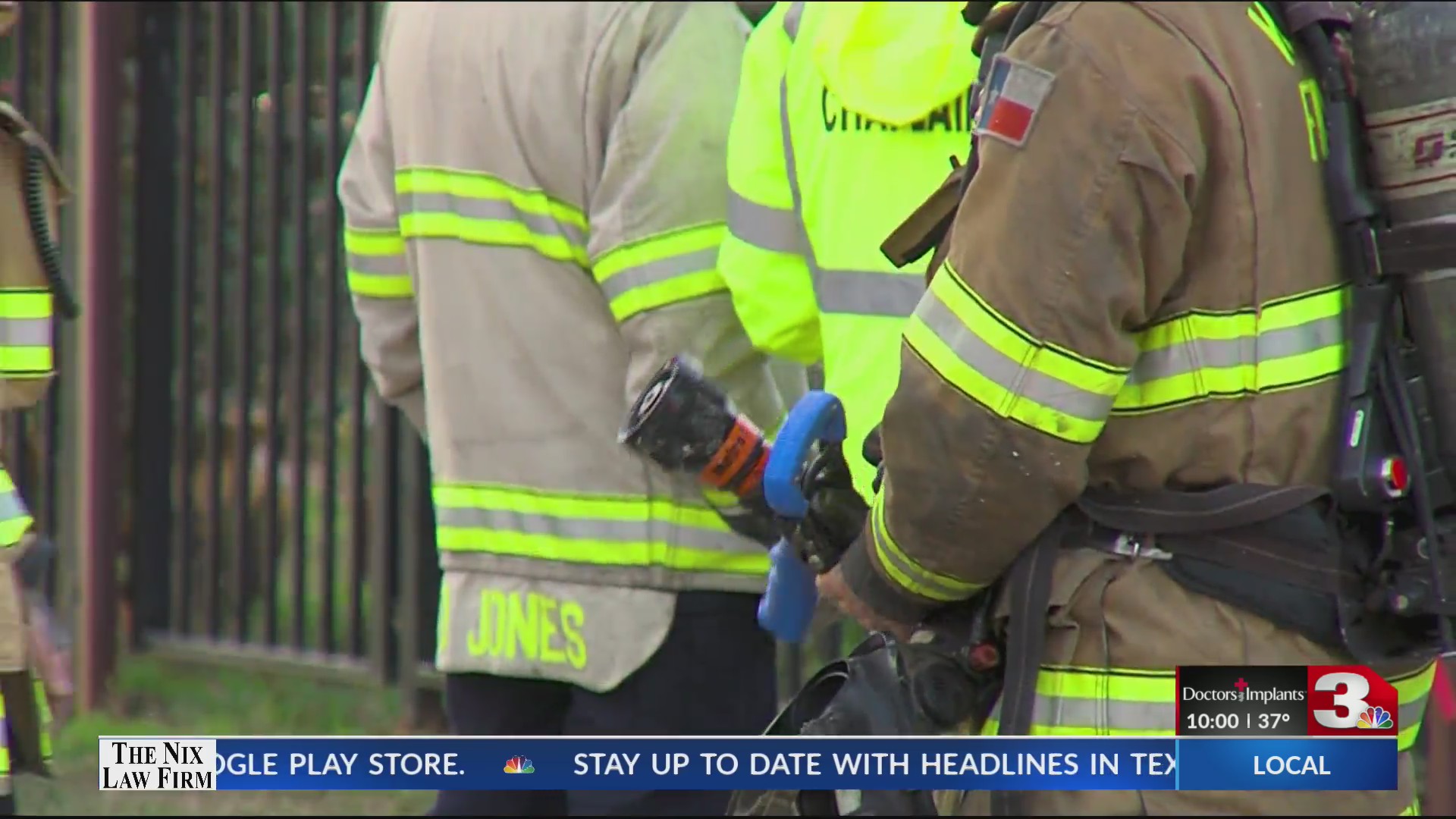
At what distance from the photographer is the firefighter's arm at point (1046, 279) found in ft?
6.70

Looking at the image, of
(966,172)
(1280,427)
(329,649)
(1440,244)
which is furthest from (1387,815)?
(329,649)

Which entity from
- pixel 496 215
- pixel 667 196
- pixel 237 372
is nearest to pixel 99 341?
pixel 237 372

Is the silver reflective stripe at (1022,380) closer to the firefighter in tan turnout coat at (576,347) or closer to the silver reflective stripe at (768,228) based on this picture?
the silver reflective stripe at (768,228)

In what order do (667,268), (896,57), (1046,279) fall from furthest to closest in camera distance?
1. (667,268)
2. (896,57)
3. (1046,279)

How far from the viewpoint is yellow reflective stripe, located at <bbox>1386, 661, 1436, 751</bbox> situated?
2.28 metres

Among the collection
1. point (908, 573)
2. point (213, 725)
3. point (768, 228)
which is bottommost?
point (213, 725)

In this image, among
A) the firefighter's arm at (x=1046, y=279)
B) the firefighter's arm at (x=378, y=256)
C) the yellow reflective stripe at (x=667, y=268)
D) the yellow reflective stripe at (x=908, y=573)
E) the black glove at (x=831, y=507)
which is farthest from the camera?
the firefighter's arm at (x=378, y=256)

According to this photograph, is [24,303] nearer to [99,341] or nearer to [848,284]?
[848,284]

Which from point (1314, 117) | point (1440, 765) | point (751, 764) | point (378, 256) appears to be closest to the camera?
point (1314, 117)

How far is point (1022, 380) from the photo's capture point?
2.09 metres

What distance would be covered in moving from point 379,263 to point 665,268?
63 cm

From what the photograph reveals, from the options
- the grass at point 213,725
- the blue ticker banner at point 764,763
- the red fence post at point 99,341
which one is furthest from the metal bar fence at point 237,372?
the blue ticker banner at point 764,763

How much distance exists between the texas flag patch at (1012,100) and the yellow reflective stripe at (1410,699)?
30.5 inches

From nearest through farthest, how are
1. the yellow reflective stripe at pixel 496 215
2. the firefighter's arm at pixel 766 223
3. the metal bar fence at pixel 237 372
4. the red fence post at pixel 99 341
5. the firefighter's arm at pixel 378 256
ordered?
the firefighter's arm at pixel 766 223 → the yellow reflective stripe at pixel 496 215 → the firefighter's arm at pixel 378 256 → the metal bar fence at pixel 237 372 → the red fence post at pixel 99 341
